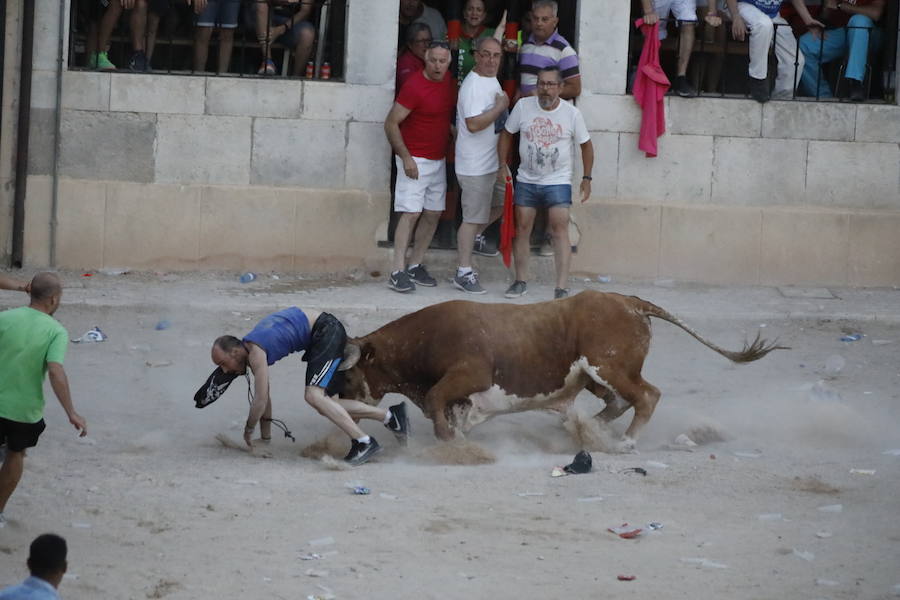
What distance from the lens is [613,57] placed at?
12.9 metres

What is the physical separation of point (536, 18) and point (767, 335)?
10.5 feet

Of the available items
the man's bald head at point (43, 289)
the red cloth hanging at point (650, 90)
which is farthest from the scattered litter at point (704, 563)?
the red cloth hanging at point (650, 90)

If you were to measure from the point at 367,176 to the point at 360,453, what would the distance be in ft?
15.3

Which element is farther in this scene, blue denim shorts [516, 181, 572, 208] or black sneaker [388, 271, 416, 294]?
black sneaker [388, 271, 416, 294]

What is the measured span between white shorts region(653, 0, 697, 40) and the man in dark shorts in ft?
17.9

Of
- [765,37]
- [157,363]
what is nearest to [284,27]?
[157,363]

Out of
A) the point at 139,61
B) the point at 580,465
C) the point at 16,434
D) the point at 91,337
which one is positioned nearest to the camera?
the point at 16,434

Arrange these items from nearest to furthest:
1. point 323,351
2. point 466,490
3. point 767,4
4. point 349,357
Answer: point 466,490
point 323,351
point 349,357
point 767,4

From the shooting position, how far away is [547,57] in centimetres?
1261

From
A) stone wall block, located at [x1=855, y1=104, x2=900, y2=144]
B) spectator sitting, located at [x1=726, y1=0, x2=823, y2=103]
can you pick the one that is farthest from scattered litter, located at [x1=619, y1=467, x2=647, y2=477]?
stone wall block, located at [x1=855, y1=104, x2=900, y2=144]

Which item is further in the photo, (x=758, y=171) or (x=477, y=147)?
(x=758, y=171)

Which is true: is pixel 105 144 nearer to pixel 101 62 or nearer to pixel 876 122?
pixel 101 62

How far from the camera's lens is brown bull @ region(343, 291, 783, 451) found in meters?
9.10

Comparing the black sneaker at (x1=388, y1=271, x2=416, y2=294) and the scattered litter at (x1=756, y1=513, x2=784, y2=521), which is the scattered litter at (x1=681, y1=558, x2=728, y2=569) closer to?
the scattered litter at (x1=756, y1=513, x2=784, y2=521)
